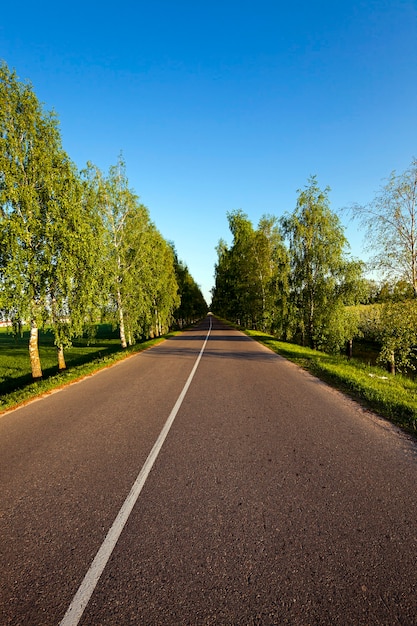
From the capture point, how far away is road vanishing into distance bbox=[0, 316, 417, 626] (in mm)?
2258

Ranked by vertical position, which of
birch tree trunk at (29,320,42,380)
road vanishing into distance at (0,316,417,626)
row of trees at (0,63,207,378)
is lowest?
road vanishing into distance at (0,316,417,626)

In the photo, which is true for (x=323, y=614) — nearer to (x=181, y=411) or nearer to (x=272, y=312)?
(x=181, y=411)

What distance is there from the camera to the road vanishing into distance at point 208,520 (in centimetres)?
226

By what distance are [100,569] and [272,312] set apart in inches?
1129

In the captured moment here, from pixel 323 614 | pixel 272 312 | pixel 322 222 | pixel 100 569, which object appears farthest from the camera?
pixel 272 312

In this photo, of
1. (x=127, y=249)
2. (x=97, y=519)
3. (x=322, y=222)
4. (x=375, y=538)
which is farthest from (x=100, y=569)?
(x=322, y=222)

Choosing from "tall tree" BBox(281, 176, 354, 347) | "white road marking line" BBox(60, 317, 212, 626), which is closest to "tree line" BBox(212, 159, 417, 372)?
"tall tree" BBox(281, 176, 354, 347)

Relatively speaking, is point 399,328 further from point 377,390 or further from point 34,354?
point 34,354

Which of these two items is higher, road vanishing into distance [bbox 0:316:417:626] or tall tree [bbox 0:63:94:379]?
tall tree [bbox 0:63:94:379]

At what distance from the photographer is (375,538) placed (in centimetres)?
288

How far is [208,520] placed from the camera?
3188 mm

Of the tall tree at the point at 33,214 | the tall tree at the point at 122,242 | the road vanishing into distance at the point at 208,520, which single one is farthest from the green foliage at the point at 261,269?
the road vanishing into distance at the point at 208,520

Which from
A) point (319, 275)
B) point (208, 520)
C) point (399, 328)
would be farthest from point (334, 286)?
point (208, 520)

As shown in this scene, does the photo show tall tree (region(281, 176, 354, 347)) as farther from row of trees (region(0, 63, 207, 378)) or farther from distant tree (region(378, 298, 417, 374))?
row of trees (region(0, 63, 207, 378))
